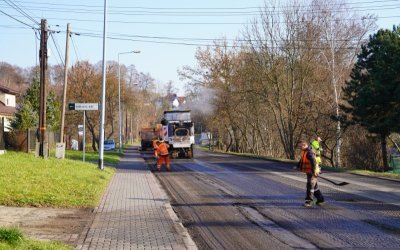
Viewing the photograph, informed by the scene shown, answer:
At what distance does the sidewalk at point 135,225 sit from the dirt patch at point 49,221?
0.78ft

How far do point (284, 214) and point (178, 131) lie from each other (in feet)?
90.9

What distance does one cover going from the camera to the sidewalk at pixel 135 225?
28.3 feet

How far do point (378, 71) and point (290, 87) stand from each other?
40.4ft

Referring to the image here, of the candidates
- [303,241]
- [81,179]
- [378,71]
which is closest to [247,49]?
[378,71]

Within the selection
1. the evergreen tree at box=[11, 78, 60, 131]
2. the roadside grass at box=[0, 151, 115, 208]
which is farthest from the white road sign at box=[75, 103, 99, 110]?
the evergreen tree at box=[11, 78, 60, 131]

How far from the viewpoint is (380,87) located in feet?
95.3

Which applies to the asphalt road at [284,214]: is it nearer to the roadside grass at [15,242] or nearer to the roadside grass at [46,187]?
the roadside grass at [46,187]

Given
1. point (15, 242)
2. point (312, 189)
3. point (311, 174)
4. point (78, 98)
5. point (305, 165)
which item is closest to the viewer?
point (15, 242)

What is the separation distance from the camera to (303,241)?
9.12 metres

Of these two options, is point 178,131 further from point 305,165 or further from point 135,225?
point 135,225

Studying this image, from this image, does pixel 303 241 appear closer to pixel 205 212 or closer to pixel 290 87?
pixel 205 212

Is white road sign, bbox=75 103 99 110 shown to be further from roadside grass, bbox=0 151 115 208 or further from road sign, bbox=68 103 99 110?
roadside grass, bbox=0 151 115 208

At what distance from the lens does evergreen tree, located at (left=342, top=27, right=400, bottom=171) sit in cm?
2895

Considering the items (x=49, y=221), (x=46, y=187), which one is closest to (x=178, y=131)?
(x=46, y=187)
